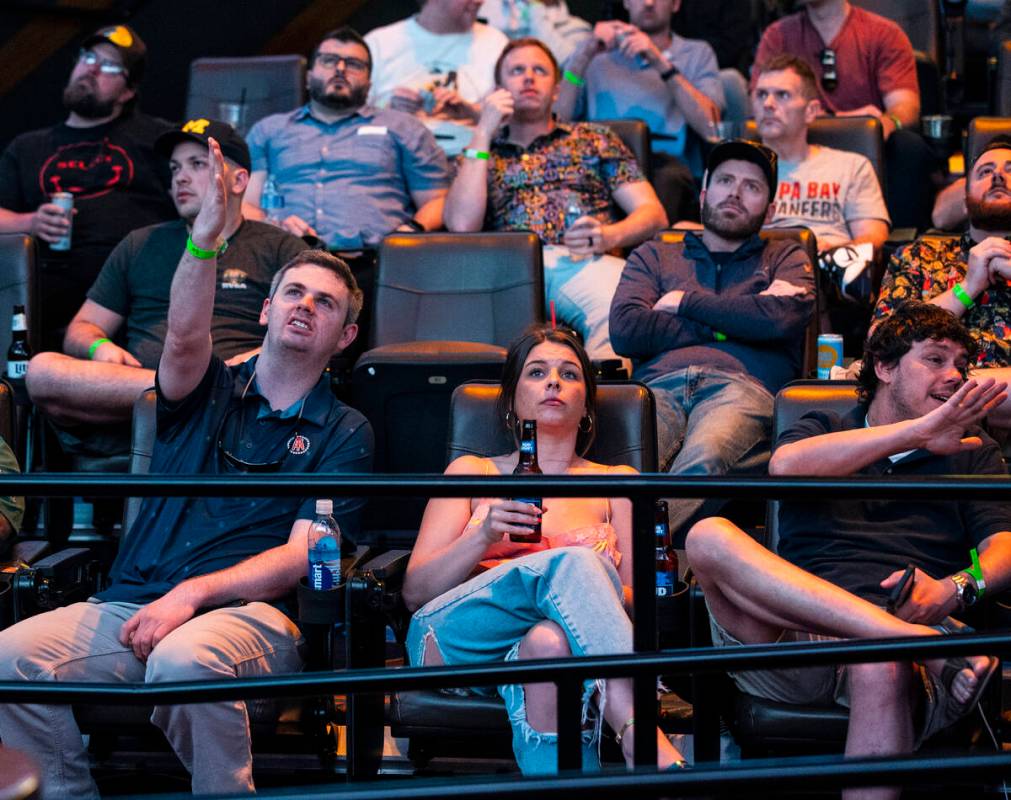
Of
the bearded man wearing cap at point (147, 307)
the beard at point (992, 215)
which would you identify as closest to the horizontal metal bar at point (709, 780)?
the bearded man wearing cap at point (147, 307)

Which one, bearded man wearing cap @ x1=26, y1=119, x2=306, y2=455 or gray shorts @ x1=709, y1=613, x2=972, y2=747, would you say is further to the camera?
bearded man wearing cap @ x1=26, y1=119, x2=306, y2=455

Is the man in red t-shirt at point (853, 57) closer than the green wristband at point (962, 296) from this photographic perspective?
No

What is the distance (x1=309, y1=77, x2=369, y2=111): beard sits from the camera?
512 cm

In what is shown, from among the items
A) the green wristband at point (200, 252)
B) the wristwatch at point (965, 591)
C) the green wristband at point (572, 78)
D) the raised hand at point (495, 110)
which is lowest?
the wristwatch at point (965, 591)

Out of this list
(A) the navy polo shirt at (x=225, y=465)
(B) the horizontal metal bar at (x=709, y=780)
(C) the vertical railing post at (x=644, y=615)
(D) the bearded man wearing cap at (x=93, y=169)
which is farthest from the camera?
(D) the bearded man wearing cap at (x=93, y=169)

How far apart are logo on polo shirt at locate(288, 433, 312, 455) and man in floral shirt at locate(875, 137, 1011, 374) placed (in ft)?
5.71

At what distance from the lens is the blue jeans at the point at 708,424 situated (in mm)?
3514

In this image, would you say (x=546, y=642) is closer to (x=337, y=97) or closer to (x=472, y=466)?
(x=472, y=466)

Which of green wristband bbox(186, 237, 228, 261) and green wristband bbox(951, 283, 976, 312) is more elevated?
green wristband bbox(186, 237, 228, 261)

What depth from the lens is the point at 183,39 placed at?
6559mm

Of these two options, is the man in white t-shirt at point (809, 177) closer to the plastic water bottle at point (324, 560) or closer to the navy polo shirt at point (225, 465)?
the navy polo shirt at point (225, 465)

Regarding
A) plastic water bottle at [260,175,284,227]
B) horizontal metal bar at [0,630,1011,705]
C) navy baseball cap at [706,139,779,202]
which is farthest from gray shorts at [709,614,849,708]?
plastic water bottle at [260,175,284,227]

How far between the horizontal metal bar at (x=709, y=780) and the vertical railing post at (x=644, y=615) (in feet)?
0.38

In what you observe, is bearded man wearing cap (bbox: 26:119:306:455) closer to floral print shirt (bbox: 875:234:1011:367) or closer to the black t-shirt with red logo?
the black t-shirt with red logo
